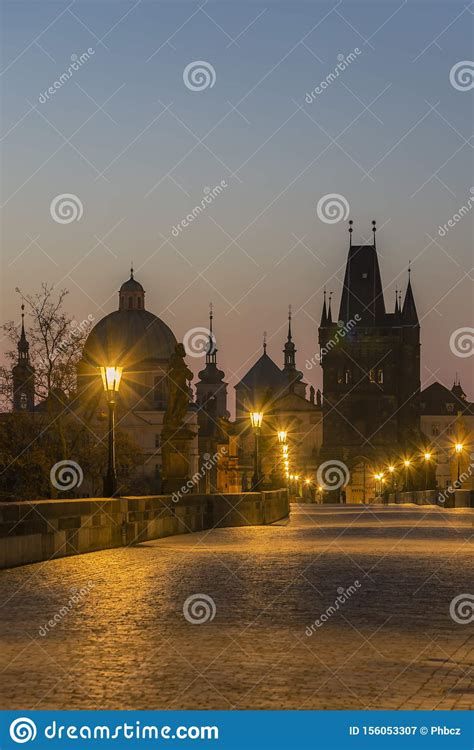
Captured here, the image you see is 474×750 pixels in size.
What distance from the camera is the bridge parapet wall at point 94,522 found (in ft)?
65.2

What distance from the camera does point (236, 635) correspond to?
1174 centimetres

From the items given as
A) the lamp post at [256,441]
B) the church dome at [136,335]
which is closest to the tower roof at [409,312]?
the church dome at [136,335]

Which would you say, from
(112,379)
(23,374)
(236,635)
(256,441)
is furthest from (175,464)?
(23,374)

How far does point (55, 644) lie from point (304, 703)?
10.5ft

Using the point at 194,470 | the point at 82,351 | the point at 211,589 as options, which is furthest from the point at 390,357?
the point at 211,589

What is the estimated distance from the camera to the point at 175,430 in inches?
1430

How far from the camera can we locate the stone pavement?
8.81 m

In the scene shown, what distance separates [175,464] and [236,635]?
2631 centimetres

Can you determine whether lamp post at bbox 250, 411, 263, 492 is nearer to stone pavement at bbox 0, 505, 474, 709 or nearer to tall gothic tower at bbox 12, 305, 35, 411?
tall gothic tower at bbox 12, 305, 35, 411

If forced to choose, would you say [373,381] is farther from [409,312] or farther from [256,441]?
[256,441]

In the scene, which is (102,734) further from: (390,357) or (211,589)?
(390,357)

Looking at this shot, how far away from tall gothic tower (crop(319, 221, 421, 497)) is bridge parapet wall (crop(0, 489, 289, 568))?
133m

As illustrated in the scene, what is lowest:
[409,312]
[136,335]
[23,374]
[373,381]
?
[23,374]

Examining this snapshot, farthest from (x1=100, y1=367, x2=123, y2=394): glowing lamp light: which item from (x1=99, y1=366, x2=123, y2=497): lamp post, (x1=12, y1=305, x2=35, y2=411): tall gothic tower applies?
(x1=12, y1=305, x2=35, y2=411): tall gothic tower
